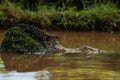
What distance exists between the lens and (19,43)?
796 cm

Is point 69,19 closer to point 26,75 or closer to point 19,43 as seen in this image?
point 19,43

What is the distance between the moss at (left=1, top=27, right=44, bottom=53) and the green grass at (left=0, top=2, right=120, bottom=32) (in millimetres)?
4267

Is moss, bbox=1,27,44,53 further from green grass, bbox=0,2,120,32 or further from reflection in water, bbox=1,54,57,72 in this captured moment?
green grass, bbox=0,2,120,32

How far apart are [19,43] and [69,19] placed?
4.63 m

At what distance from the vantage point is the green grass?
12.3 metres

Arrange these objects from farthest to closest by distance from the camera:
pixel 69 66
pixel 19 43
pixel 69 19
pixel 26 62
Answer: pixel 69 19 < pixel 19 43 < pixel 26 62 < pixel 69 66

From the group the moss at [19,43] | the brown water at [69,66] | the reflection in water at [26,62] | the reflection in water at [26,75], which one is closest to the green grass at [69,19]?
the brown water at [69,66]

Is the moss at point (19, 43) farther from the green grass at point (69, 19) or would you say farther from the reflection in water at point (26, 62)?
the green grass at point (69, 19)

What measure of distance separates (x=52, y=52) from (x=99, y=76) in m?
2.13

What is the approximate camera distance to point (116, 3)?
1374cm

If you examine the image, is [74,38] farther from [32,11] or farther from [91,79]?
[91,79]

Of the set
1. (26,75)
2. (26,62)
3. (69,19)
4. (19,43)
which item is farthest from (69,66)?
(69,19)

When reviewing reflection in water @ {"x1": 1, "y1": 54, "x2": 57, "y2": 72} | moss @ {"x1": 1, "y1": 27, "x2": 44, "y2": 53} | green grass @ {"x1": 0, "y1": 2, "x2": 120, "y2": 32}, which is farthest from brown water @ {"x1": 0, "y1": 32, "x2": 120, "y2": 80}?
green grass @ {"x1": 0, "y1": 2, "x2": 120, "y2": 32}

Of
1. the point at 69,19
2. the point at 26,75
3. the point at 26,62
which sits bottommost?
the point at 69,19
